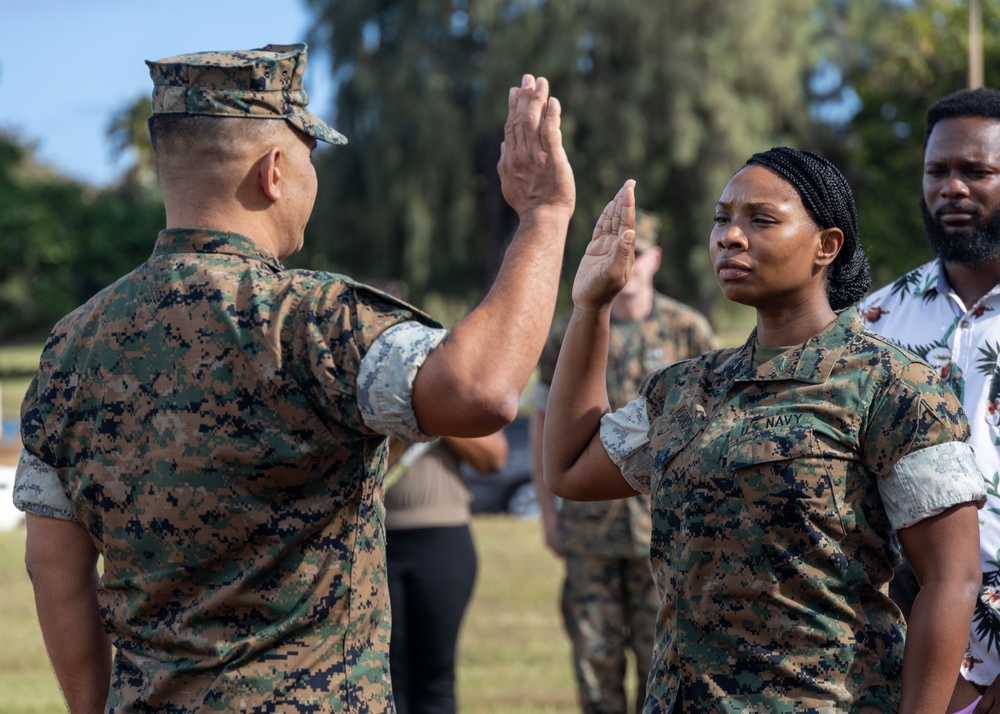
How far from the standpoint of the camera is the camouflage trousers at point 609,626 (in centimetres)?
539

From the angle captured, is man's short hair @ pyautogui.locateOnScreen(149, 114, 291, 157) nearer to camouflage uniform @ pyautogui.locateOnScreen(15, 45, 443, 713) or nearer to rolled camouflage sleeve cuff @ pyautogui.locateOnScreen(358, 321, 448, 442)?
camouflage uniform @ pyautogui.locateOnScreen(15, 45, 443, 713)

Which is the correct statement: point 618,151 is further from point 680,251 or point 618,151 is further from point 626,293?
point 626,293

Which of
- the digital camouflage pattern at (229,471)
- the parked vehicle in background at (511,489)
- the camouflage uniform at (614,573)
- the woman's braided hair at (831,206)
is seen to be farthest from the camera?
the parked vehicle in background at (511,489)

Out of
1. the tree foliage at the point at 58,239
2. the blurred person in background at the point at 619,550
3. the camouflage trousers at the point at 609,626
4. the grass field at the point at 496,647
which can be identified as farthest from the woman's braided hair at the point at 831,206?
the tree foliage at the point at 58,239

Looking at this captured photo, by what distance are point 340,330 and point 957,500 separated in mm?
1260

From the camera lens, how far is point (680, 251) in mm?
24562

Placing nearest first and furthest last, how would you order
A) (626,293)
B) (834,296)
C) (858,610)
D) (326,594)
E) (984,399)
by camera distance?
(326,594) < (858,610) < (834,296) < (984,399) < (626,293)

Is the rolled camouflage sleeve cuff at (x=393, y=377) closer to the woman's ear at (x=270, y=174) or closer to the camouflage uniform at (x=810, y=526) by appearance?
the woman's ear at (x=270, y=174)

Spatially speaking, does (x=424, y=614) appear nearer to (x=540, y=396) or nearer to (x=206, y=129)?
(x=540, y=396)

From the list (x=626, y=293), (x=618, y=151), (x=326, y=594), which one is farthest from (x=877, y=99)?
(x=326, y=594)

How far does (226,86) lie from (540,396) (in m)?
3.45

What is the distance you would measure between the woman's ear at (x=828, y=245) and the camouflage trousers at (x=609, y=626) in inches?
113

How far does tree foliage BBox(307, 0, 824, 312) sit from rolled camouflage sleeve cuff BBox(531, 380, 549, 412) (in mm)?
16629

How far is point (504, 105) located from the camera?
22781 mm
